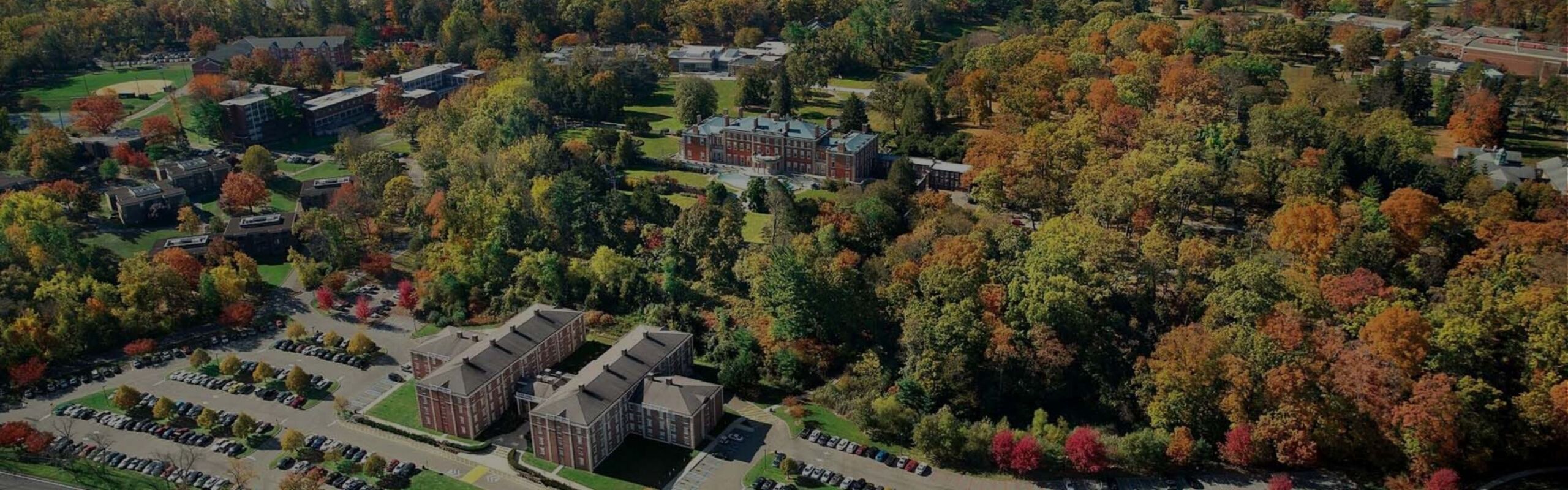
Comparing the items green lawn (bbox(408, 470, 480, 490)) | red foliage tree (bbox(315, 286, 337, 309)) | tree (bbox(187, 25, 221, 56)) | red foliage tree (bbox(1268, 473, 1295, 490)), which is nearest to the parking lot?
green lawn (bbox(408, 470, 480, 490))

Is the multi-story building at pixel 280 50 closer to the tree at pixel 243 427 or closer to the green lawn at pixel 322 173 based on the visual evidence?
the green lawn at pixel 322 173

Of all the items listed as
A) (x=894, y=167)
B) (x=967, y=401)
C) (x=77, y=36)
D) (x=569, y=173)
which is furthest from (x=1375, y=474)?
(x=77, y=36)

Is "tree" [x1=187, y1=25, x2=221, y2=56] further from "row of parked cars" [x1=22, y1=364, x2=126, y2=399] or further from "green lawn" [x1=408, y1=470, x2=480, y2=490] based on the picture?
"green lawn" [x1=408, y1=470, x2=480, y2=490]

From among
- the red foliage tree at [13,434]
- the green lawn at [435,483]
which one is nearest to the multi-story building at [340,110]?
the red foliage tree at [13,434]

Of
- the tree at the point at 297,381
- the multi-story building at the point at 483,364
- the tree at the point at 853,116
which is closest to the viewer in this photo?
the multi-story building at the point at 483,364

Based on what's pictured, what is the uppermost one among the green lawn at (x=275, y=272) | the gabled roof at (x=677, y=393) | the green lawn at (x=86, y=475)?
the gabled roof at (x=677, y=393)

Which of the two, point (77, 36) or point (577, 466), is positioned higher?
point (77, 36)

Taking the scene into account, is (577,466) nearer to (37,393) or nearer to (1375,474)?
(37,393)
